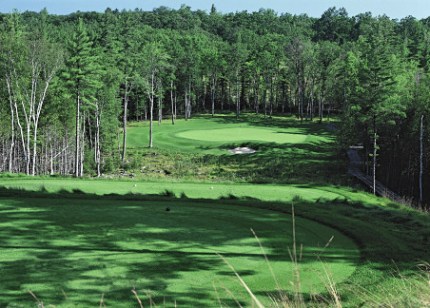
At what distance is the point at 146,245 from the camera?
24.3 ft

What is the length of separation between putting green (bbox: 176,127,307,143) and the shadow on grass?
43.7m

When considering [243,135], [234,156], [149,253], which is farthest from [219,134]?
[149,253]

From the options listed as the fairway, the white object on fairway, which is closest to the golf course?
the white object on fairway

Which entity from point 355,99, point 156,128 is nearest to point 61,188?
point 355,99

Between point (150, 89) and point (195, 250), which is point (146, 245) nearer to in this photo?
point (195, 250)

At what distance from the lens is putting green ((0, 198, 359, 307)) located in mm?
5531

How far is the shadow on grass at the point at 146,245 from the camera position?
Result: 559 centimetres

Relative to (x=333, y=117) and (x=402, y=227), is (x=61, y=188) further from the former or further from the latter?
(x=333, y=117)

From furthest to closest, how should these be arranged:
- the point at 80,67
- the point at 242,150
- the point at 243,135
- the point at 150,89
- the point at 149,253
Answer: the point at 150,89, the point at 243,135, the point at 242,150, the point at 80,67, the point at 149,253

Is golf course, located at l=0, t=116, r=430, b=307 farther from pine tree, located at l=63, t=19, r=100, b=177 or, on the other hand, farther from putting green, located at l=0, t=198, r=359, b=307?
pine tree, located at l=63, t=19, r=100, b=177

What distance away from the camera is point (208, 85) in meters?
95.5

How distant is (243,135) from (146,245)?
171ft

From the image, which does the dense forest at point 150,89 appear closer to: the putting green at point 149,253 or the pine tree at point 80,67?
the pine tree at point 80,67

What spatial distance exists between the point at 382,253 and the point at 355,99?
3158 cm
